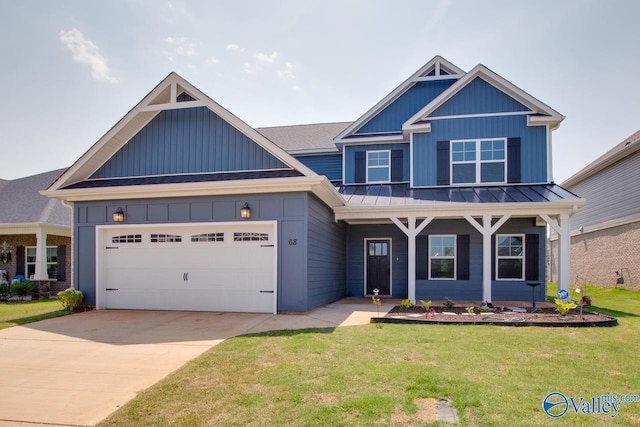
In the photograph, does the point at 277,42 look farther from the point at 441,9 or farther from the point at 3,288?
the point at 3,288

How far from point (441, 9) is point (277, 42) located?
4.06 meters

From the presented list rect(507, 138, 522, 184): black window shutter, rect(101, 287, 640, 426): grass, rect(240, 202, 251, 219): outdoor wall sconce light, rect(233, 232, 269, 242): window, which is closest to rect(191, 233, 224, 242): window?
rect(233, 232, 269, 242): window

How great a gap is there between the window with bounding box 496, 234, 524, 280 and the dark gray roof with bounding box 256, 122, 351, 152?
6545mm

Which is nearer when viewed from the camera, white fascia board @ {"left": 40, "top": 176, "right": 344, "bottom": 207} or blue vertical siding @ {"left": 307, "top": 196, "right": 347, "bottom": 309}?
white fascia board @ {"left": 40, "top": 176, "right": 344, "bottom": 207}

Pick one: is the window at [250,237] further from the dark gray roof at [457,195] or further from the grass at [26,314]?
the grass at [26,314]

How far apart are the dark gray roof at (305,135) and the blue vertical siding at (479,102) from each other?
171 inches

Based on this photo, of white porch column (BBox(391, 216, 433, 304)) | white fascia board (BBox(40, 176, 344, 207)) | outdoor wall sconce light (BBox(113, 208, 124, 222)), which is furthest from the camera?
white porch column (BBox(391, 216, 433, 304))

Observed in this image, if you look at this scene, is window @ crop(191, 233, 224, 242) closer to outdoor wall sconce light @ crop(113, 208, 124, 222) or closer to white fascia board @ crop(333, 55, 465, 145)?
outdoor wall sconce light @ crop(113, 208, 124, 222)

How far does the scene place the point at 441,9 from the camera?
9.93 meters

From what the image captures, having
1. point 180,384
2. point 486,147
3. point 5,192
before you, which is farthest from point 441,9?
point 5,192

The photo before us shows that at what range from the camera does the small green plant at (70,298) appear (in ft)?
35.2

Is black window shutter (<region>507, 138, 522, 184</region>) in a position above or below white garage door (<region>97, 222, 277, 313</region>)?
above

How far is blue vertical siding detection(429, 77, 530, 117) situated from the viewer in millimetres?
13367

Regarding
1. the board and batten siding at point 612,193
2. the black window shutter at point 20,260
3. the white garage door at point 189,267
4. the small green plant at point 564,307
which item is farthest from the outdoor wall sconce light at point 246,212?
the board and batten siding at point 612,193
